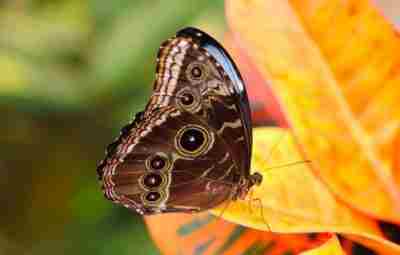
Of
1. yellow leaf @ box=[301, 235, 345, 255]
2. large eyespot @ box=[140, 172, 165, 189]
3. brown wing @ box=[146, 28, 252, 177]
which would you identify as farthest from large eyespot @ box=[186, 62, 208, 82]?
yellow leaf @ box=[301, 235, 345, 255]

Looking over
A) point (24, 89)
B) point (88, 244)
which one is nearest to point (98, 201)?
point (88, 244)

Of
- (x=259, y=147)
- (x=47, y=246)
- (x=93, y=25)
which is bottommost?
(x=47, y=246)

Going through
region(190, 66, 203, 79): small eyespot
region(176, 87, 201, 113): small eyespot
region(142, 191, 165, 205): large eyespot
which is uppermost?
region(190, 66, 203, 79): small eyespot

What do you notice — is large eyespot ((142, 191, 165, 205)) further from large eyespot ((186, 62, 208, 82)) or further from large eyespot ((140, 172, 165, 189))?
large eyespot ((186, 62, 208, 82))

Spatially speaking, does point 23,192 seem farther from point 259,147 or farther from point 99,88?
point 259,147

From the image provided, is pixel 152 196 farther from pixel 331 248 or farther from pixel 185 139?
pixel 331 248

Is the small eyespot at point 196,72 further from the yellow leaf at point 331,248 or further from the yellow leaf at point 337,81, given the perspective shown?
the yellow leaf at point 331,248
